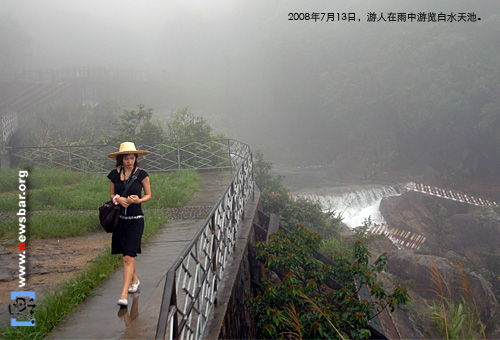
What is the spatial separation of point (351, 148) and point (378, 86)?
5.54 meters

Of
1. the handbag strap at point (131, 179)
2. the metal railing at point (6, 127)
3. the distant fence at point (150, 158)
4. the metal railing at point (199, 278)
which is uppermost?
the metal railing at point (6, 127)

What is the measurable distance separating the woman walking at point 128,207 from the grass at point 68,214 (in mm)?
701

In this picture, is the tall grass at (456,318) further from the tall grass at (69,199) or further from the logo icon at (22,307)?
the tall grass at (69,199)

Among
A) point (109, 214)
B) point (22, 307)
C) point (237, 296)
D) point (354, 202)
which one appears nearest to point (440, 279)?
point (237, 296)

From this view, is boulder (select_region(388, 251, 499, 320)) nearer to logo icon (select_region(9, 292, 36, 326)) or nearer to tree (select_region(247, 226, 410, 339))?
tree (select_region(247, 226, 410, 339))

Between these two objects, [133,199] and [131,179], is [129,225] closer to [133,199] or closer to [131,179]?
[133,199]

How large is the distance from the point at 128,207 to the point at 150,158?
10.1m

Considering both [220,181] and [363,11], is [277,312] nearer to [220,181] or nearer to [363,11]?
[220,181]

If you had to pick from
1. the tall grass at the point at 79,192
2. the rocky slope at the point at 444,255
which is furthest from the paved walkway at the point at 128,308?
the rocky slope at the point at 444,255

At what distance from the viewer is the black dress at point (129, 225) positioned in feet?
12.6

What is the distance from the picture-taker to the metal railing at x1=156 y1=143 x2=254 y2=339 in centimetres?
255

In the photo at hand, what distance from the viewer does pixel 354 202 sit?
21.3 metres

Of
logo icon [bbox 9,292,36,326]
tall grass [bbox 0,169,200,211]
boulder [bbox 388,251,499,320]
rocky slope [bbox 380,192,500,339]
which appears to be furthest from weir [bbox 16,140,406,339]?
boulder [bbox 388,251,499,320]

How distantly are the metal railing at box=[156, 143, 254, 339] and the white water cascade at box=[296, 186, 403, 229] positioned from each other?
15.3 metres
